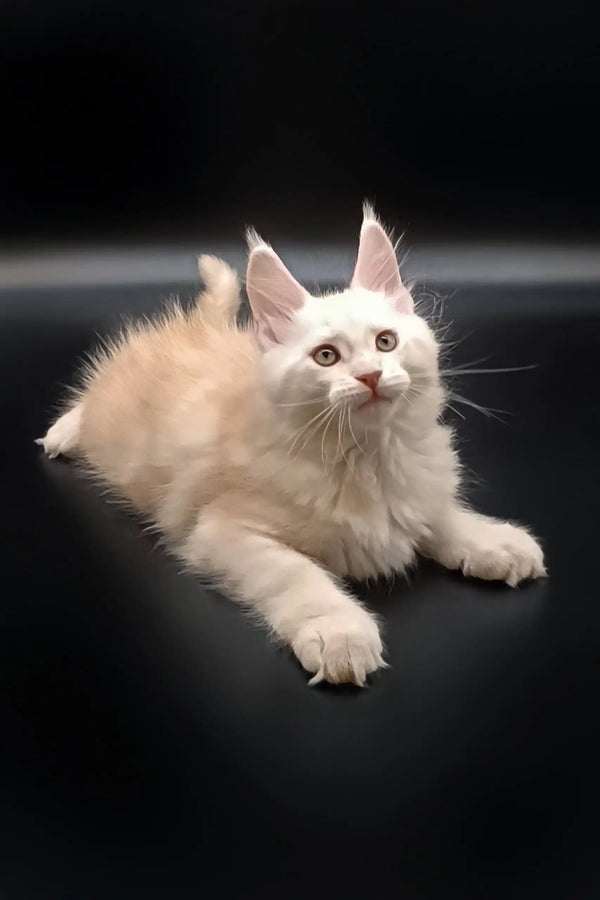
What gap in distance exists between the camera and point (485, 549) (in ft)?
4.91

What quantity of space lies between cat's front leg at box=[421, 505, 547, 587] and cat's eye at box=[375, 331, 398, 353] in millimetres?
321

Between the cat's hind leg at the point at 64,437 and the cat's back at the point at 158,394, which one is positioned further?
the cat's hind leg at the point at 64,437

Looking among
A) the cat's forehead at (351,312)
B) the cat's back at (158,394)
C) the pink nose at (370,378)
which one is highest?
the cat's forehead at (351,312)

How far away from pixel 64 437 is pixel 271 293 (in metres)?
0.71

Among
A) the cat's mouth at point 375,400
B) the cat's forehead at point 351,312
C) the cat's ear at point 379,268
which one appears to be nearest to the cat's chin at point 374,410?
the cat's mouth at point 375,400

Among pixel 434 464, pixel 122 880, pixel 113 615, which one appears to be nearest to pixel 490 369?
pixel 434 464

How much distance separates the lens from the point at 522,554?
1501 millimetres

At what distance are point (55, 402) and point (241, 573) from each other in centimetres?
91

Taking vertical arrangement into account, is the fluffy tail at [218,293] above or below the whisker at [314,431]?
above

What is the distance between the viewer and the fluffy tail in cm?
197

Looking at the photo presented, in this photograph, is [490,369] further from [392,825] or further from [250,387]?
[392,825]

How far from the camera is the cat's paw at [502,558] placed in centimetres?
149

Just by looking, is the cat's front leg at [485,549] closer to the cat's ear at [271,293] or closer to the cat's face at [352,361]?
the cat's face at [352,361]

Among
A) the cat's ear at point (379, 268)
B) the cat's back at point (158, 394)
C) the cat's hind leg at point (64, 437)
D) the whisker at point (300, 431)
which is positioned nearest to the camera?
the whisker at point (300, 431)
